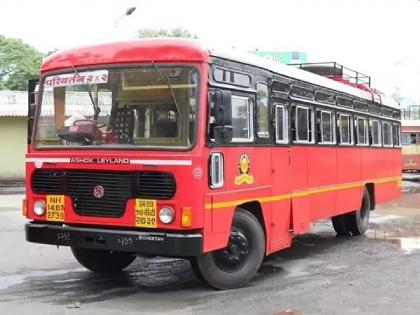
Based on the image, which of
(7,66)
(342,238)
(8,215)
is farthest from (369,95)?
(7,66)

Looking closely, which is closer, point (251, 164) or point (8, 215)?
point (251, 164)

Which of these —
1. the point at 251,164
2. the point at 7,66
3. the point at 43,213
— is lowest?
the point at 43,213

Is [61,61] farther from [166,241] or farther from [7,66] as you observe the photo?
[7,66]

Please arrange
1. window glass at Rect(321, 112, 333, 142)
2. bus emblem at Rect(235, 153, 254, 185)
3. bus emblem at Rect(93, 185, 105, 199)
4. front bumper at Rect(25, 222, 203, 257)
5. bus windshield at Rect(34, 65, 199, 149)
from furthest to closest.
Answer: window glass at Rect(321, 112, 333, 142), bus emblem at Rect(235, 153, 254, 185), bus emblem at Rect(93, 185, 105, 199), bus windshield at Rect(34, 65, 199, 149), front bumper at Rect(25, 222, 203, 257)

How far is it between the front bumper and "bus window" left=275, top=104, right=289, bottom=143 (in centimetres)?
241

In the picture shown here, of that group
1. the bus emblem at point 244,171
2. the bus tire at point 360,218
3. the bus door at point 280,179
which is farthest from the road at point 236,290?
the bus emblem at point 244,171

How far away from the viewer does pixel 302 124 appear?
365 inches

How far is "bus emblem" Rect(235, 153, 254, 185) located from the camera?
7.27m

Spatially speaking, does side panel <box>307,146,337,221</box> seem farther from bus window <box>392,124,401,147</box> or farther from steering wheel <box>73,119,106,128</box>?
bus window <box>392,124,401,147</box>

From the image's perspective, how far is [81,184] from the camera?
272 inches

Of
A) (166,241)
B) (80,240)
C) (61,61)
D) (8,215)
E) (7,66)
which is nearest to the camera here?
(166,241)

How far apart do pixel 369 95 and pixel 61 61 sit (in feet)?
24.6

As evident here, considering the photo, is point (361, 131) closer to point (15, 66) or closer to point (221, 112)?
point (221, 112)

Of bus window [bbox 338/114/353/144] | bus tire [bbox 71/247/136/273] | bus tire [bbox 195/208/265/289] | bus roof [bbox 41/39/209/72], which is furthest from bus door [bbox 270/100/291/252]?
bus window [bbox 338/114/353/144]
